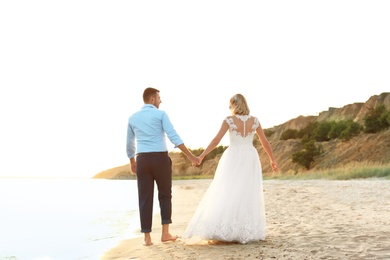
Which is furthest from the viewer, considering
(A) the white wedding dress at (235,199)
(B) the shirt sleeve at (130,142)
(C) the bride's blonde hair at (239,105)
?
(B) the shirt sleeve at (130,142)

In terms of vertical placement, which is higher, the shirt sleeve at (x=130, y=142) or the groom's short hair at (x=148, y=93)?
the groom's short hair at (x=148, y=93)

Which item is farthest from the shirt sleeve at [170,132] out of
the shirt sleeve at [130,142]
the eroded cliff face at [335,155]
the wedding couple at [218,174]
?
the eroded cliff face at [335,155]

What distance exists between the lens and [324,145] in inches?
2269

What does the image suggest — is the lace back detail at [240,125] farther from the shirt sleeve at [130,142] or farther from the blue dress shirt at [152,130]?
the shirt sleeve at [130,142]

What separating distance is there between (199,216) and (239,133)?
1.24m

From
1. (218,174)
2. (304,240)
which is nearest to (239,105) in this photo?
(218,174)

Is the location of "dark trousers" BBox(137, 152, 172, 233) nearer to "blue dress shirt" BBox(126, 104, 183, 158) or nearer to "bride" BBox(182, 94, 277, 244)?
"blue dress shirt" BBox(126, 104, 183, 158)

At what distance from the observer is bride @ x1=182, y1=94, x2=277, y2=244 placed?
7.51 metres

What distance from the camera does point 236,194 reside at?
25.2ft

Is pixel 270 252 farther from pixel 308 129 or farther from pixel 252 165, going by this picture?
pixel 308 129

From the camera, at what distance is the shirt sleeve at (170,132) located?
7766 mm

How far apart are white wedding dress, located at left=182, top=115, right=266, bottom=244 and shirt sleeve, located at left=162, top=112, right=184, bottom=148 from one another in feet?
2.22

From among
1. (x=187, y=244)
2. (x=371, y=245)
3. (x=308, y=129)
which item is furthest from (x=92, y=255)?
(x=308, y=129)

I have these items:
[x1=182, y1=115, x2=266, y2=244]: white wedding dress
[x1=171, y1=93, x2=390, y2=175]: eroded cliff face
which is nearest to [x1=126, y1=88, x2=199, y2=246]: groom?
[x1=182, y1=115, x2=266, y2=244]: white wedding dress
